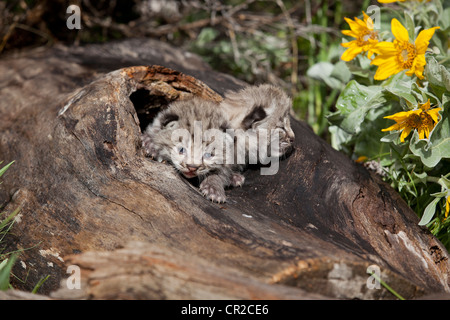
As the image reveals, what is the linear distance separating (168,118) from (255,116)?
0.66m

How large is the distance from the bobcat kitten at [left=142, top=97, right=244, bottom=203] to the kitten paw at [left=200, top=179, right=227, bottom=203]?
0.15m

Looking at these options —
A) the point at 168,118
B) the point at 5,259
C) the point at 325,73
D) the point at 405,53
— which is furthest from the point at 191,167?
the point at 325,73

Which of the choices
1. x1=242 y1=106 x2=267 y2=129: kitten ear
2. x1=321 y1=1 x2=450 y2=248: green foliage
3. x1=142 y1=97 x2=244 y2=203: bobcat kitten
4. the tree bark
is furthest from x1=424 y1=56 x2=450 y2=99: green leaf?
x1=142 y1=97 x2=244 y2=203: bobcat kitten

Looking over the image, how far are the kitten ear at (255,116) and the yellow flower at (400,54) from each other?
86 centimetres

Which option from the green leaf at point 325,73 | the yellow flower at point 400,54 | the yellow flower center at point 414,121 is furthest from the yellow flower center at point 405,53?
the green leaf at point 325,73

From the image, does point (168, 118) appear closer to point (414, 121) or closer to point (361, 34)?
point (361, 34)

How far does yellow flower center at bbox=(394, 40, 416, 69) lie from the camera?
318 cm

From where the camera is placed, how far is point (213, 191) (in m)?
3.00

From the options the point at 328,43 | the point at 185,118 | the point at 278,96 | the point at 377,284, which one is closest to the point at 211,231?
the point at 377,284

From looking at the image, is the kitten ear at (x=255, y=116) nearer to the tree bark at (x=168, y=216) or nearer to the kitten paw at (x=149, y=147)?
the tree bark at (x=168, y=216)

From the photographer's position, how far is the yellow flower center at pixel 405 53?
3.18 meters

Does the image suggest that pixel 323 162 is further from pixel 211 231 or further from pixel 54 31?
pixel 54 31

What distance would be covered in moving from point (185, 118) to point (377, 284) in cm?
174
